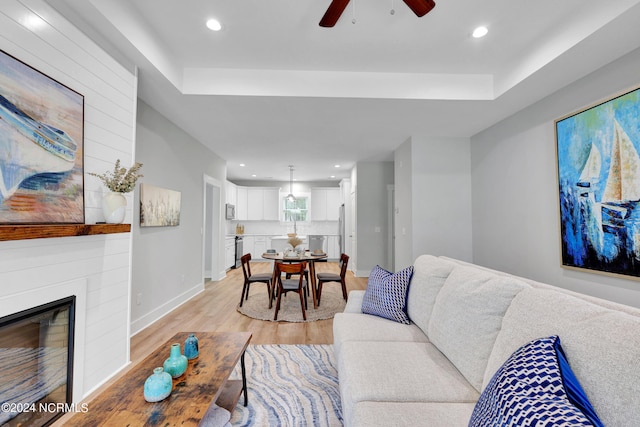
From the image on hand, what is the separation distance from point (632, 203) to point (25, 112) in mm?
3960

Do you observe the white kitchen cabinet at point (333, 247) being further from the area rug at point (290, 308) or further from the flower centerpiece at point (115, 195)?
the flower centerpiece at point (115, 195)

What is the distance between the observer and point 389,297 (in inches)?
89.9

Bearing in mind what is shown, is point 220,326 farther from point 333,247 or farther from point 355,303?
point 333,247

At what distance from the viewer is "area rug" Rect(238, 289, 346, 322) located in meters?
3.64

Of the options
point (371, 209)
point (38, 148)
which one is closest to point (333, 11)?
point (38, 148)

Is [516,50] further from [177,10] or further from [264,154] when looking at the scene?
[264,154]

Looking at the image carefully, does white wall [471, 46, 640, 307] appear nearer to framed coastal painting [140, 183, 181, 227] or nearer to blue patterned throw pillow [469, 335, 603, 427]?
blue patterned throw pillow [469, 335, 603, 427]

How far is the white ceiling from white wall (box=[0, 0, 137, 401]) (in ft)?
0.71

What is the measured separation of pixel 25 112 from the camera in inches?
59.2

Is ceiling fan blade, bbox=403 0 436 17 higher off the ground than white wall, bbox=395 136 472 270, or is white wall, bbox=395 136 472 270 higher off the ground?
ceiling fan blade, bbox=403 0 436 17

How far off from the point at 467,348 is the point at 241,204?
307 inches

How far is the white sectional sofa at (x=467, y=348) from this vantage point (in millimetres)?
819

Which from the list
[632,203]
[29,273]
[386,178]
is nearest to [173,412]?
[29,273]

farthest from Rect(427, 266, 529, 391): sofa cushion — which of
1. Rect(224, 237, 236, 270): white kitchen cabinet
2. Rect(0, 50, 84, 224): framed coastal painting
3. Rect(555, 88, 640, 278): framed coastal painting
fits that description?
Rect(224, 237, 236, 270): white kitchen cabinet
